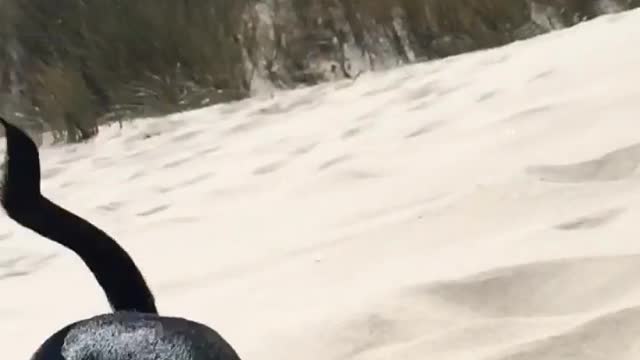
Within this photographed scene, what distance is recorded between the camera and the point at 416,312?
2057 mm

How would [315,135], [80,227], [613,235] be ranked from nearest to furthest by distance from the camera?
[80,227] → [613,235] → [315,135]

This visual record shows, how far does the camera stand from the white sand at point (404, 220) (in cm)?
201

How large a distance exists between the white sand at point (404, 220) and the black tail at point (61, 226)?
556 mm

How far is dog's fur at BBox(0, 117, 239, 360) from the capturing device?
1.22 meters

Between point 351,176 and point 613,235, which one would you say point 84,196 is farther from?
point 613,235

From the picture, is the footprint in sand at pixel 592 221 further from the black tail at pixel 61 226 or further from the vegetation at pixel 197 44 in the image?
the vegetation at pixel 197 44

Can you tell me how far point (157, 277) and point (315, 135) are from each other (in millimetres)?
1415

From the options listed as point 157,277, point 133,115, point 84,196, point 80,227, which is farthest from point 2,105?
point 80,227

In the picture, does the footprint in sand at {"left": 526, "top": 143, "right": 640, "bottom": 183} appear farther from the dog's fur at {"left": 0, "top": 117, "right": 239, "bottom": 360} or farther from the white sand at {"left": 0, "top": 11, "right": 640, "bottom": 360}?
the dog's fur at {"left": 0, "top": 117, "right": 239, "bottom": 360}

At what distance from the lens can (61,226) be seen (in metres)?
1.47

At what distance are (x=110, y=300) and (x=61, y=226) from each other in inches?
4.1

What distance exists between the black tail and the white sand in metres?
0.56

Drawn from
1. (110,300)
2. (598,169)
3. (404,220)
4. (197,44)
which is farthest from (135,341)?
(197,44)

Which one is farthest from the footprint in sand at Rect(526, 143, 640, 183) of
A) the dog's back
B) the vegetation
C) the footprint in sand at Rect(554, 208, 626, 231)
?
the vegetation
